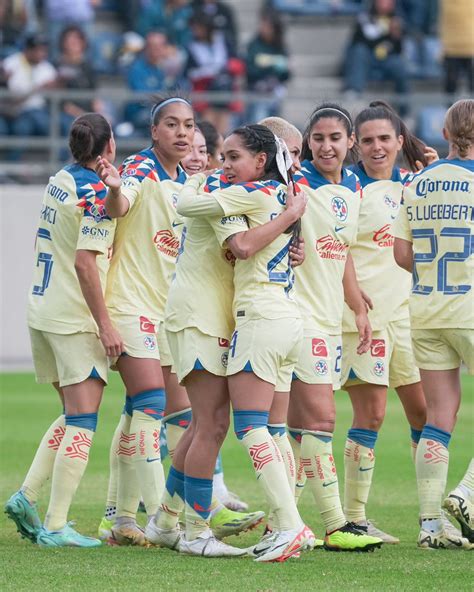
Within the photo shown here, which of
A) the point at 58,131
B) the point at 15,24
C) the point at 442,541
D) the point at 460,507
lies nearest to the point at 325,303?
the point at 460,507

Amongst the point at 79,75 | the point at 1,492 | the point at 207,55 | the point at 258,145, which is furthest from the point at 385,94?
the point at 258,145

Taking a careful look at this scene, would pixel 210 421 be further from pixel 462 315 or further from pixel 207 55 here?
pixel 207 55

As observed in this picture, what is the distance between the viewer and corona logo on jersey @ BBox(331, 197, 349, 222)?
7.04 metres

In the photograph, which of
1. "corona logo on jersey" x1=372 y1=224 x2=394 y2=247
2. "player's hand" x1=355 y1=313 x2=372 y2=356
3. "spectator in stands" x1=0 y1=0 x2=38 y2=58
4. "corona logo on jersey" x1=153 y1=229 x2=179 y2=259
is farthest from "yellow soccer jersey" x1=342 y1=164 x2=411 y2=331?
"spectator in stands" x1=0 y1=0 x2=38 y2=58

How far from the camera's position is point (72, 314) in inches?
277

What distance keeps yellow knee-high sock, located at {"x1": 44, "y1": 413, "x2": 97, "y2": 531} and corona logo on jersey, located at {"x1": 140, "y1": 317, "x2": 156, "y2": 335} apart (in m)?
0.54

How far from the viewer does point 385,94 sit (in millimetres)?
20969

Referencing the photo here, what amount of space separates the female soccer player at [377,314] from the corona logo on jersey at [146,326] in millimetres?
1129

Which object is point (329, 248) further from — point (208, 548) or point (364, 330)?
point (208, 548)

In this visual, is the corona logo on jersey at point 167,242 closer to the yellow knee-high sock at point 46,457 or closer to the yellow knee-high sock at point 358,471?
the yellow knee-high sock at point 46,457

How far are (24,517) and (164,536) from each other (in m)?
0.77

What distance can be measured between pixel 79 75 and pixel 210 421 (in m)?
13.1

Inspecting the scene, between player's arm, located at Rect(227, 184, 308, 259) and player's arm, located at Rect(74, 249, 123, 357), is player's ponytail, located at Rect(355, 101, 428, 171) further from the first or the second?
player's arm, located at Rect(74, 249, 123, 357)

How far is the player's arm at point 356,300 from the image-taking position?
7199mm
